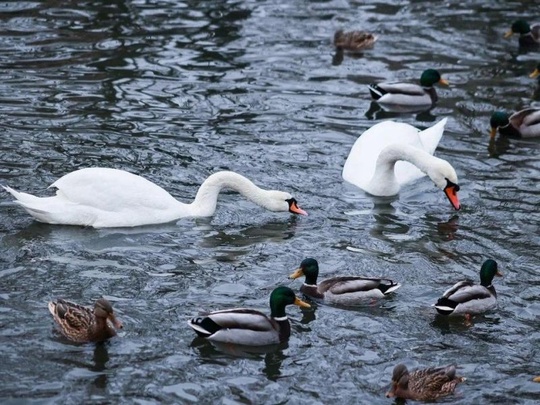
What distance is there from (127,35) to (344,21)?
3.95m

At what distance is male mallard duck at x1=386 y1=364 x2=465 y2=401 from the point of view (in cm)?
955

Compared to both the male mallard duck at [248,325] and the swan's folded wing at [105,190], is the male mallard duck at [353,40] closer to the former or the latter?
the swan's folded wing at [105,190]

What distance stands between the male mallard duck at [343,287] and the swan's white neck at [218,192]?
2207 mm

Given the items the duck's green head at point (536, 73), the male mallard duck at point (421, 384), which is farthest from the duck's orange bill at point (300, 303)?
the duck's green head at point (536, 73)

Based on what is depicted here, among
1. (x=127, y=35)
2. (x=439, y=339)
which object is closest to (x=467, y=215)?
(x=439, y=339)

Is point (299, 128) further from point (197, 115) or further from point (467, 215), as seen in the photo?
point (467, 215)

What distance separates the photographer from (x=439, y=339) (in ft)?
35.6

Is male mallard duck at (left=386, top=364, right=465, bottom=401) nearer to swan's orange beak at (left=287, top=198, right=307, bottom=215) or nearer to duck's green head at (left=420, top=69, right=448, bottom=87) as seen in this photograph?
swan's orange beak at (left=287, top=198, right=307, bottom=215)

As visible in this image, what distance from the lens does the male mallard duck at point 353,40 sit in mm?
19516

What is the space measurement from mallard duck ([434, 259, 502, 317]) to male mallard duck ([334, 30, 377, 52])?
8.50 m

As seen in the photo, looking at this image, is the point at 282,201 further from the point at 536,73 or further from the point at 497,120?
the point at 536,73

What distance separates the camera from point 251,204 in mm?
14156

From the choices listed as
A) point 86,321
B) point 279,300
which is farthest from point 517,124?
point 86,321

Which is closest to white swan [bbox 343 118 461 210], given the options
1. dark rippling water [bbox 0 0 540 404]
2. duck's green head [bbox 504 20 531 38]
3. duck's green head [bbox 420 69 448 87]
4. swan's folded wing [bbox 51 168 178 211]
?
dark rippling water [bbox 0 0 540 404]
